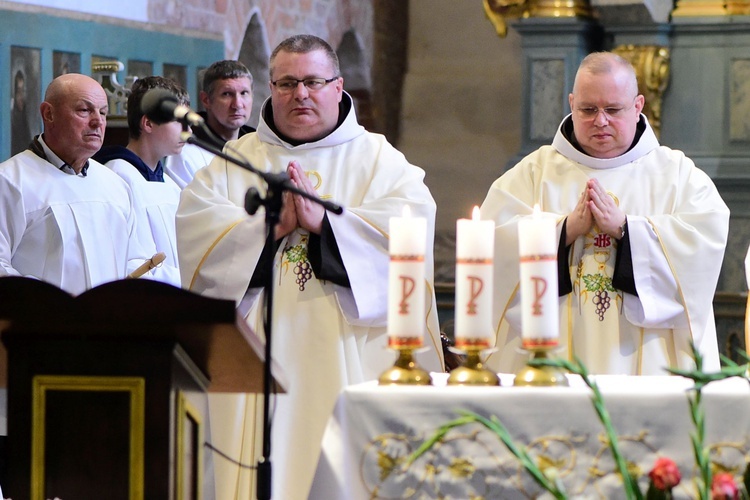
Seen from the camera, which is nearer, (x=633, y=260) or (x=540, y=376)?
(x=540, y=376)

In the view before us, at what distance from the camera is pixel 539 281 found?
9.79 ft

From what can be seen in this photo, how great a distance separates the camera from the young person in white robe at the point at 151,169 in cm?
663

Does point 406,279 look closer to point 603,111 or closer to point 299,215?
point 299,215

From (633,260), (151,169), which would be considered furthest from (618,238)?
(151,169)

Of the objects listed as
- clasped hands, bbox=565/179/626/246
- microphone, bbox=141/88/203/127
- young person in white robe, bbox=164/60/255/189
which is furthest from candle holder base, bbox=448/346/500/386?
young person in white robe, bbox=164/60/255/189

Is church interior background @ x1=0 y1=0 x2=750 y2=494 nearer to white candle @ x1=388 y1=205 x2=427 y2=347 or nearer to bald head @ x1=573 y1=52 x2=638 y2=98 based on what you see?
bald head @ x1=573 y1=52 x2=638 y2=98

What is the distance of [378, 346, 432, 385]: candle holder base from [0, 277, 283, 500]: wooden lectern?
296mm

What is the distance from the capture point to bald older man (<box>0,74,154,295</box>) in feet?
19.3

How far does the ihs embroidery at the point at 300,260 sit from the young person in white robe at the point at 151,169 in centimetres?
162

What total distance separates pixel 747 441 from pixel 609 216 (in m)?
1.90

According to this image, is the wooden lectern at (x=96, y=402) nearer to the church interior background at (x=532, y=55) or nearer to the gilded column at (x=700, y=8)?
the church interior background at (x=532, y=55)

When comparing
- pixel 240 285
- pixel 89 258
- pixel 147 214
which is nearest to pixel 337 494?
pixel 240 285

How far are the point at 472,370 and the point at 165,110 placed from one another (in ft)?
2.87

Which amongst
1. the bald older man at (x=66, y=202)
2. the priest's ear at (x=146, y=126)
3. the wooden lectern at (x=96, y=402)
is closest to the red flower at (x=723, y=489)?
the wooden lectern at (x=96, y=402)
